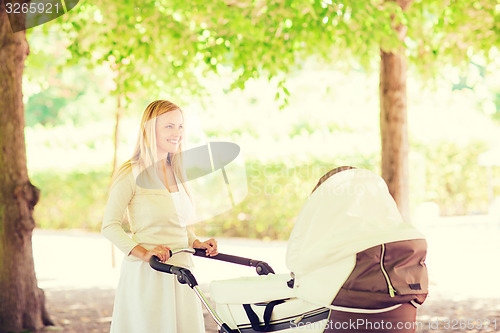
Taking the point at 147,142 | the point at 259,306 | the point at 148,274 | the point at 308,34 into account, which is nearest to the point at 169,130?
the point at 147,142

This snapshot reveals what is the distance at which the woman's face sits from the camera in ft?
12.8

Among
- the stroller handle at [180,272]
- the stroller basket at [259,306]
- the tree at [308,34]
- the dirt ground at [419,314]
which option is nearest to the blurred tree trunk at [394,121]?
the tree at [308,34]

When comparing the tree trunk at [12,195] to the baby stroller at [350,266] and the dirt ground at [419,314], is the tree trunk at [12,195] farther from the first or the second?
the baby stroller at [350,266]

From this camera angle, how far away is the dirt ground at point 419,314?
6.75m

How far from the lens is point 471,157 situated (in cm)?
1458

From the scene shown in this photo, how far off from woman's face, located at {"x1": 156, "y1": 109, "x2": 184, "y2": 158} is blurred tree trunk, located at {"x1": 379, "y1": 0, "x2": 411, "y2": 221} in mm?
4672

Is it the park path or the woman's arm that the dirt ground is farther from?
the woman's arm

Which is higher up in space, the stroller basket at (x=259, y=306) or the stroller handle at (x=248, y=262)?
the stroller handle at (x=248, y=262)

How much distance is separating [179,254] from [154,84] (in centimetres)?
534

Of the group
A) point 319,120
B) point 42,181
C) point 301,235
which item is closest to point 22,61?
point 301,235

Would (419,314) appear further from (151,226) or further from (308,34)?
(151,226)

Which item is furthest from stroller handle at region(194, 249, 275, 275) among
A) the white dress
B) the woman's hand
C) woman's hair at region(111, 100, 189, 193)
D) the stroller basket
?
woman's hair at region(111, 100, 189, 193)

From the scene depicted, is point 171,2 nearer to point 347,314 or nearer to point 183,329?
point 183,329

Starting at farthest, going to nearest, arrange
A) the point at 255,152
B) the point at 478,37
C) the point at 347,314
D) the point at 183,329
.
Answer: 1. the point at 255,152
2. the point at 478,37
3. the point at 183,329
4. the point at 347,314
